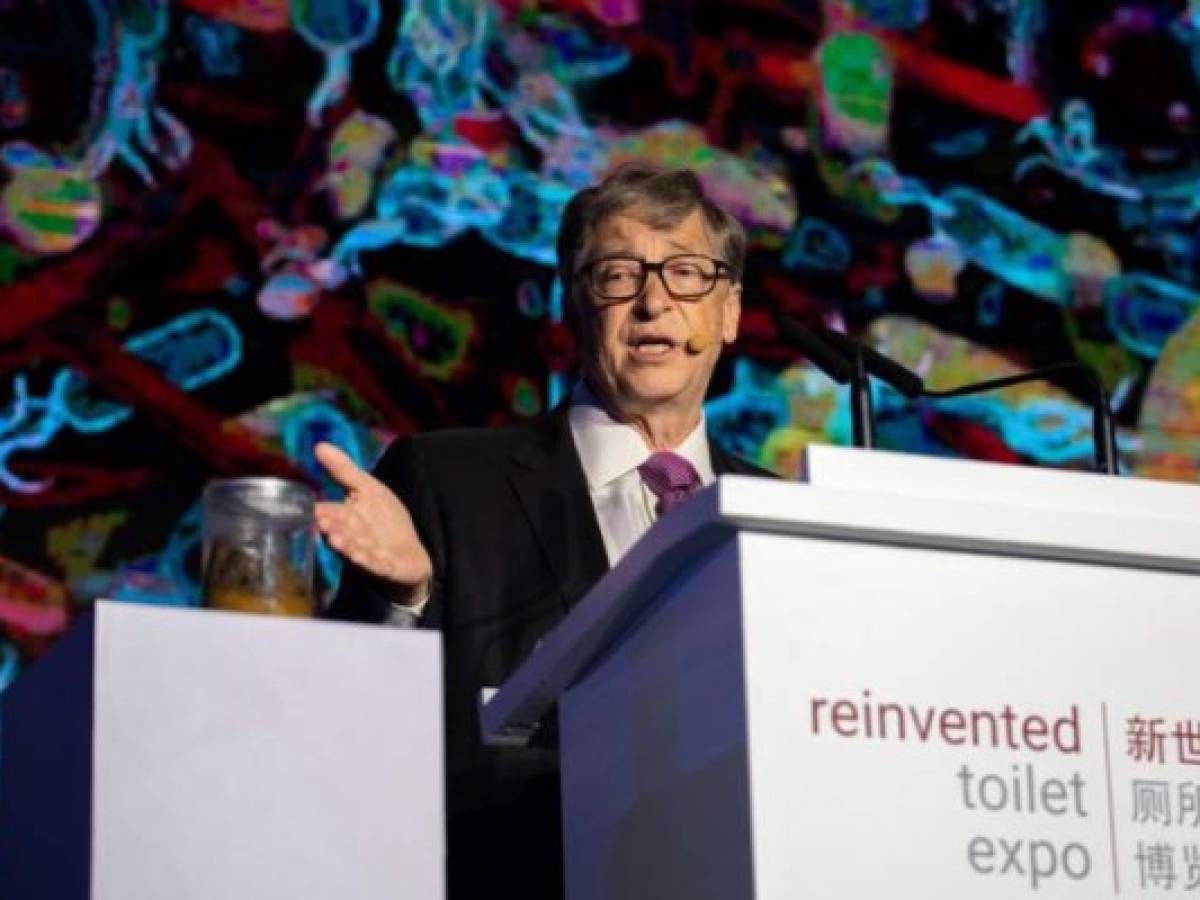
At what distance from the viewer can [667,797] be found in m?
1.89

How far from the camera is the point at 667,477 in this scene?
3.08 m

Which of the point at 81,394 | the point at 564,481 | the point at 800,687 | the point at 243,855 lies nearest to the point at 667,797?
the point at 800,687

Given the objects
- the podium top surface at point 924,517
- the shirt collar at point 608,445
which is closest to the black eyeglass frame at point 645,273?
the shirt collar at point 608,445

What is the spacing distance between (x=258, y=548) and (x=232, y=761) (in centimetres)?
22

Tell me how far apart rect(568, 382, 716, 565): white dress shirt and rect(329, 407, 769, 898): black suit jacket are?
0.07 ft

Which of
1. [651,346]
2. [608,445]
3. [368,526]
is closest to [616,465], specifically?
[608,445]

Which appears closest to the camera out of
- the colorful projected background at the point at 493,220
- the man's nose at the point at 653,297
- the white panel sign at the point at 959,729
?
the white panel sign at the point at 959,729

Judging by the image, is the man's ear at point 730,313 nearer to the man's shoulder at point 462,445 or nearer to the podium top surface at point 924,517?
the man's shoulder at point 462,445

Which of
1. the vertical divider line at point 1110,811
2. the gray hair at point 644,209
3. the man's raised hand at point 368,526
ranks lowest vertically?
the vertical divider line at point 1110,811

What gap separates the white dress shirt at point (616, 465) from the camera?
3.08 m

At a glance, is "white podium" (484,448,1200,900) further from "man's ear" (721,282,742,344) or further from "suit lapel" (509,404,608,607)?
"man's ear" (721,282,742,344)

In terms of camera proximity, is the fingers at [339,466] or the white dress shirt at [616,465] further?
the white dress shirt at [616,465]

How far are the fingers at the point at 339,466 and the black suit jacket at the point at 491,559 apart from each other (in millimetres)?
352

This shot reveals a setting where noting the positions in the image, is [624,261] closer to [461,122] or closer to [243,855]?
[461,122]
